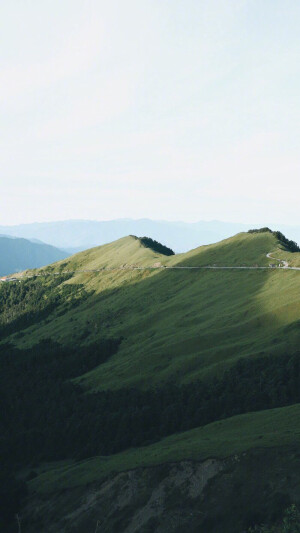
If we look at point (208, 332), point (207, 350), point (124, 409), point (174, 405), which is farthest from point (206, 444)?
point (208, 332)

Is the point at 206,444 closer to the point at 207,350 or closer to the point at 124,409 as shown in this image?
the point at 124,409

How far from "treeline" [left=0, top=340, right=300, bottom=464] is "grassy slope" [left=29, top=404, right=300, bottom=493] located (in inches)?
346

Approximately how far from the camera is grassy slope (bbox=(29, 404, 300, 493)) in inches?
2667

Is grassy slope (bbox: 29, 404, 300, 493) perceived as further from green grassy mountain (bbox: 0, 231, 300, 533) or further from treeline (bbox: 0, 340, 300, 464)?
treeline (bbox: 0, 340, 300, 464)

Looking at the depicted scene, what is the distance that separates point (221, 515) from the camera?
188ft

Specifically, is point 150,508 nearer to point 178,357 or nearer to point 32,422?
point 178,357

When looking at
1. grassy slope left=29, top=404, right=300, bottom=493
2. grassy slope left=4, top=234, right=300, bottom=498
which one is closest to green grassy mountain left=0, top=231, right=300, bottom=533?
grassy slope left=29, top=404, right=300, bottom=493

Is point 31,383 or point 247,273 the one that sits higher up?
point 247,273

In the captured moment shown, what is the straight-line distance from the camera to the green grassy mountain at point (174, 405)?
2562 inches

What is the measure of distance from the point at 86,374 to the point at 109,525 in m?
101

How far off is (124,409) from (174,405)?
57.6ft

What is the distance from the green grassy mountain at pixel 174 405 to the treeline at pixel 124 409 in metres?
0.35

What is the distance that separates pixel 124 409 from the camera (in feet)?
398

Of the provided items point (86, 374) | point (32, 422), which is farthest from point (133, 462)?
point (86, 374)
